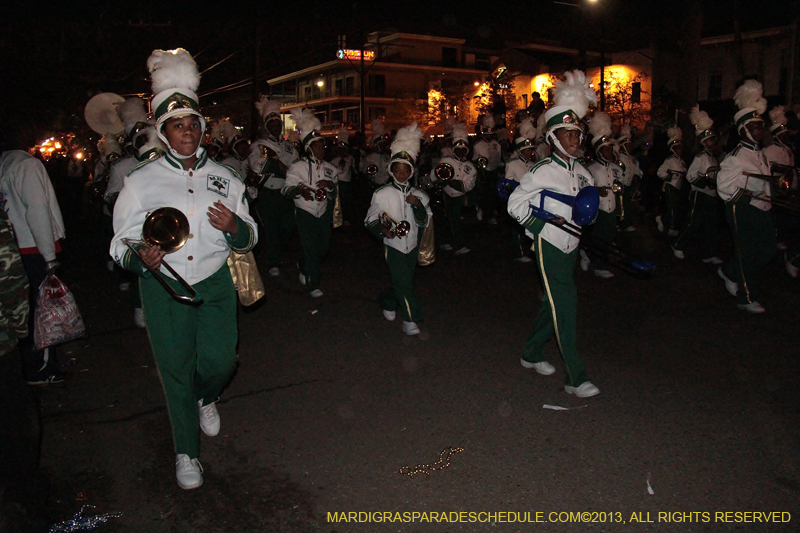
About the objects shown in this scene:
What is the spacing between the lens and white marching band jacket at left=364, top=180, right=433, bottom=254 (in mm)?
7320

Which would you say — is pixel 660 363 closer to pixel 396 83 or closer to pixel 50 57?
pixel 50 57

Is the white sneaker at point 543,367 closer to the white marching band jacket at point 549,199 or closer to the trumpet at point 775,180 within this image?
the white marching band jacket at point 549,199

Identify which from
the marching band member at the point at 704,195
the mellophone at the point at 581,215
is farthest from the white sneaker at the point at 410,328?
the marching band member at the point at 704,195

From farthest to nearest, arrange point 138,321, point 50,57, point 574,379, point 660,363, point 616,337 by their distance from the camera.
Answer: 1. point 50,57
2. point 138,321
3. point 616,337
4. point 660,363
5. point 574,379

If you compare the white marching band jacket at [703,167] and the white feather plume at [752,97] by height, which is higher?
the white feather plume at [752,97]

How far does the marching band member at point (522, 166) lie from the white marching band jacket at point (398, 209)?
3826 millimetres

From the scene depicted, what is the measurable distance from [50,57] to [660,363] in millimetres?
21224

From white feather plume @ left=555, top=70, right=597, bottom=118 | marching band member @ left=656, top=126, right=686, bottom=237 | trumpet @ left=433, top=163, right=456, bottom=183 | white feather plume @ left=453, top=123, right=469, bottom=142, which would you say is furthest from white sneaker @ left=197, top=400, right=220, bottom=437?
marching band member @ left=656, top=126, right=686, bottom=237

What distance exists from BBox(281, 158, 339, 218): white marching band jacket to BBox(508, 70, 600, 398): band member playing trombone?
13.6 ft

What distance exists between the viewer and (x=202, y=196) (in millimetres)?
4023

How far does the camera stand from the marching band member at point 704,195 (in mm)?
10484

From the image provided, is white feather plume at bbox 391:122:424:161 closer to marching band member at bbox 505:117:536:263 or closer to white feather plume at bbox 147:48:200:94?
white feather plume at bbox 147:48:200:94

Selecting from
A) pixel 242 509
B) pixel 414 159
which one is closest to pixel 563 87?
pixel 414 159

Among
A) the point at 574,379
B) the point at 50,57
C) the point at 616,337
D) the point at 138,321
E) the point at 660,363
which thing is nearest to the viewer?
the point at 574,379
